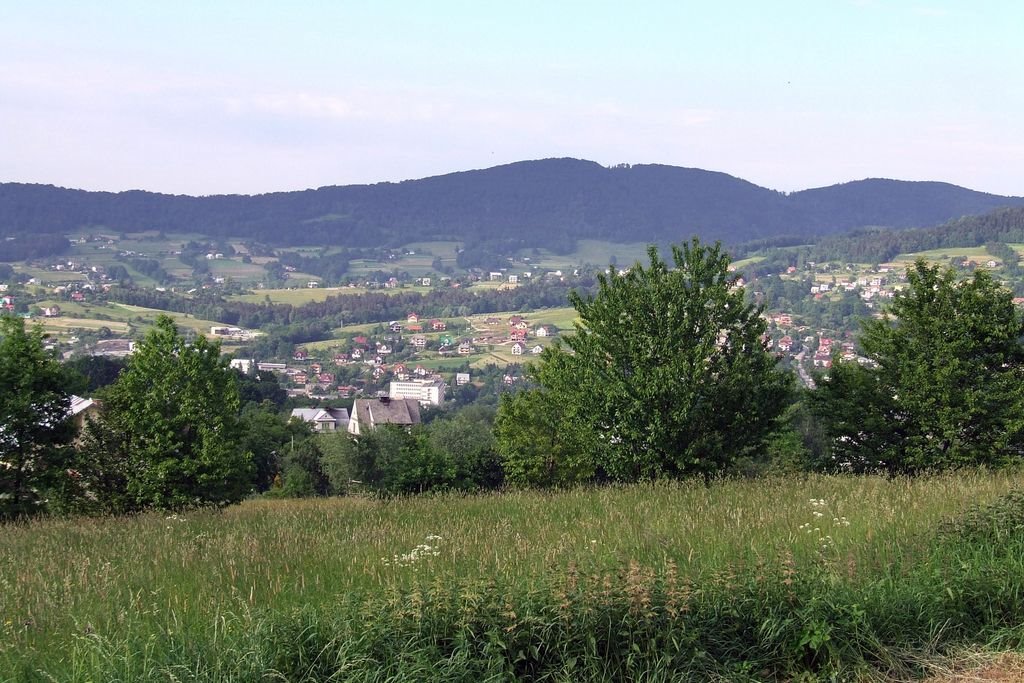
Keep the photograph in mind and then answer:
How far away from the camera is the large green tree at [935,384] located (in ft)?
67.2

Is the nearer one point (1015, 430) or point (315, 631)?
point (315, 631)

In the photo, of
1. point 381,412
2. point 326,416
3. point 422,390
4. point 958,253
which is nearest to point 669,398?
point 381,412

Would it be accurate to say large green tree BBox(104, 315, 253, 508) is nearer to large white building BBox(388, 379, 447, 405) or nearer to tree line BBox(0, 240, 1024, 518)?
tree line BBox(0, 240, 1024, 518)

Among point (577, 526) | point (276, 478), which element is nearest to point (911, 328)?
point (577, 526)

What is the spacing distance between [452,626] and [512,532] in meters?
2.84

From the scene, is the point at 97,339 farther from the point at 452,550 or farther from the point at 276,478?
the point at 452,550

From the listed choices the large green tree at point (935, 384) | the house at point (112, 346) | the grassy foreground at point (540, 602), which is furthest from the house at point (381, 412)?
the grassy foreground at point (540, 602)

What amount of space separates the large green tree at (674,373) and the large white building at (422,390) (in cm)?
10996

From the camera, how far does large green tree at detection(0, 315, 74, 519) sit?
2031 centimetres

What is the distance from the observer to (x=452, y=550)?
6.80 meters

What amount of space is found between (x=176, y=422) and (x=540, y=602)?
1808cm

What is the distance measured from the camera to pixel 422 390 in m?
135

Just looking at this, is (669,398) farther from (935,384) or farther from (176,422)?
(176,422)

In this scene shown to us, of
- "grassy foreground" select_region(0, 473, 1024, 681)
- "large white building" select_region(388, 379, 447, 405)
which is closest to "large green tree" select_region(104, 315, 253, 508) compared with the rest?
"grassy foreground" select_region(0, 473, 1024, 681)
